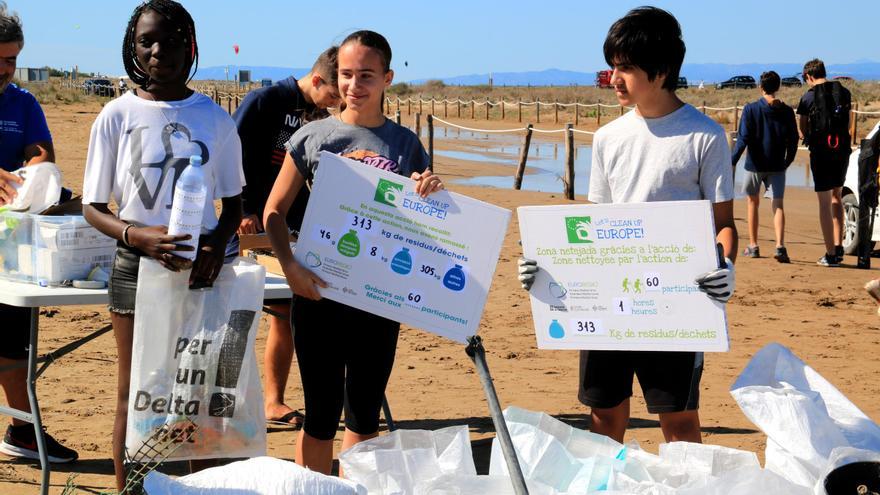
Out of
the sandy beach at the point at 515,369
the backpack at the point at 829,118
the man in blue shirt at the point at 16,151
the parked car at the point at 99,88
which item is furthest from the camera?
the parked car at the point at 99,88

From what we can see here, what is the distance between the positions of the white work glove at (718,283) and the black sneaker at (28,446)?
10.1 feet

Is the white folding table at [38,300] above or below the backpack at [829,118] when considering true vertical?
below

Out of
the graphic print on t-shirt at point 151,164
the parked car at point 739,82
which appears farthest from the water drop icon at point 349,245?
the parked car at point 739,82

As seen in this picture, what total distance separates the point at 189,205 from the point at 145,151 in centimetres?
27

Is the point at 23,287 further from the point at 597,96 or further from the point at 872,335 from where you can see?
the point at 597,96

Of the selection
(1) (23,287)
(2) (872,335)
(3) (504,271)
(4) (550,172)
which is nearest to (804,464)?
(1) (23,287)

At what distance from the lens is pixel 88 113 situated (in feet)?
156

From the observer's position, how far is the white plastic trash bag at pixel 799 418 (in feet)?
10.6

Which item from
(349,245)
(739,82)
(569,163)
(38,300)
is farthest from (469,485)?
(739,82)

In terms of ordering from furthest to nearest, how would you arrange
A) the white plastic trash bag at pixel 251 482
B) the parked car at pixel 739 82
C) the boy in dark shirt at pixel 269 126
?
the parked car at pixel 739 82
the boy in dark shirt at pixel 269 126
the white plastic trash bag at pixel 251 482

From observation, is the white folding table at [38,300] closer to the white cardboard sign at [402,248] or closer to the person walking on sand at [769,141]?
the white cardboard sign at [402,248]

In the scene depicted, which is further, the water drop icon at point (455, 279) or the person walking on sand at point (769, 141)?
the person walking on sand at point (769, 141)

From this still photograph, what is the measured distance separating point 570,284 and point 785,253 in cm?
869

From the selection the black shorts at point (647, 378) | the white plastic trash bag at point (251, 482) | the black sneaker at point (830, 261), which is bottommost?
the black sneaker at point (830, 261)
